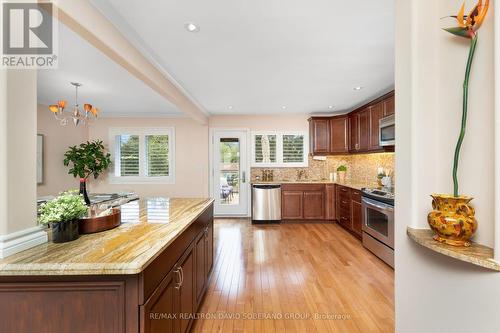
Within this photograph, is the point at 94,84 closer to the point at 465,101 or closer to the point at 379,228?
the point at 465,101

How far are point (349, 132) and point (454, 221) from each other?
4.38 m

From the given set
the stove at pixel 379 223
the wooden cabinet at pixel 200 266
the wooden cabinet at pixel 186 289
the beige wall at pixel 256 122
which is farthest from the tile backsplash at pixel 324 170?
the wooden cabinet at pixel 186 289

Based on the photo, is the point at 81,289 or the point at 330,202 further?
the point at 330,202

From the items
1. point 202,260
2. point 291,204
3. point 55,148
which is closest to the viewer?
point 202,260

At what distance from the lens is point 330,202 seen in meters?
5.04

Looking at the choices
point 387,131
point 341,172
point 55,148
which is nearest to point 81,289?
point 387,131

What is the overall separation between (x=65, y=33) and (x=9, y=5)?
120 cm

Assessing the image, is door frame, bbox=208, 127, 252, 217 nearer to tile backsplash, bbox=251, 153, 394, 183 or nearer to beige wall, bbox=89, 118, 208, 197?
beige wall, bbox=89, 118, 208, 197

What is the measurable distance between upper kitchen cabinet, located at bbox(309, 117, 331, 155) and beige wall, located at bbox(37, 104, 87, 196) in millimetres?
5511

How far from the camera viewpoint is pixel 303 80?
3379mm

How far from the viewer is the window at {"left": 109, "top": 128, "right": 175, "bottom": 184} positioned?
572 cm

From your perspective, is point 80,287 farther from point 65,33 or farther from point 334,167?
point 334,167

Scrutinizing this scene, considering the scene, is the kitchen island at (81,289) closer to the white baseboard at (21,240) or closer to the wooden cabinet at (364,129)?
the white baseboard at (21,240)

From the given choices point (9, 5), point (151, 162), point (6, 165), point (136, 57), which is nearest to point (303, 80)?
point (136, 57)
